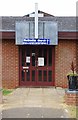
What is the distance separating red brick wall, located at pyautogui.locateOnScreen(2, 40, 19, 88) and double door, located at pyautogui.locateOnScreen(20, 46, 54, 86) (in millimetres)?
303

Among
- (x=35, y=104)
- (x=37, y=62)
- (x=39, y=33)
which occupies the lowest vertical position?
(x=35, y=104)

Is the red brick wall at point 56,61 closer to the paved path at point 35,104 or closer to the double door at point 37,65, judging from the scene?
the double door at point 37,65

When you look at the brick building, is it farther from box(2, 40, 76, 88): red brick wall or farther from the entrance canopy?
the entrance canopy

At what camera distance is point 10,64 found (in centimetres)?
1884

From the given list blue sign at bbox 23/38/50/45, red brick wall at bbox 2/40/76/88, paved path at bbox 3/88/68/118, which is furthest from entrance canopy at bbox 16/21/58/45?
paved path at bbox 3/88/68/118

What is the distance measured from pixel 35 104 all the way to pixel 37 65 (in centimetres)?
590

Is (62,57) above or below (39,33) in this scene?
below

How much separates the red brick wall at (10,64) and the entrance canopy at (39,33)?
885mm

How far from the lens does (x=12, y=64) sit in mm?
18812

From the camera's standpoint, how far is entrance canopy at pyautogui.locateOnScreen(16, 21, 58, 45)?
59.2ft

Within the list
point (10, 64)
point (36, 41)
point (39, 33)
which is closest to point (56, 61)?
point (36, 41)

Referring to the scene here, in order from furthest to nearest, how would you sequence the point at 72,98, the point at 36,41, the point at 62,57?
the point at 62,57 → the point at 36,41 → the point at 72,98

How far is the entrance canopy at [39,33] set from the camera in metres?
18.0

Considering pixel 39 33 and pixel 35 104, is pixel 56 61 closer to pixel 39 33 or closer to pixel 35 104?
pixel 39 33
